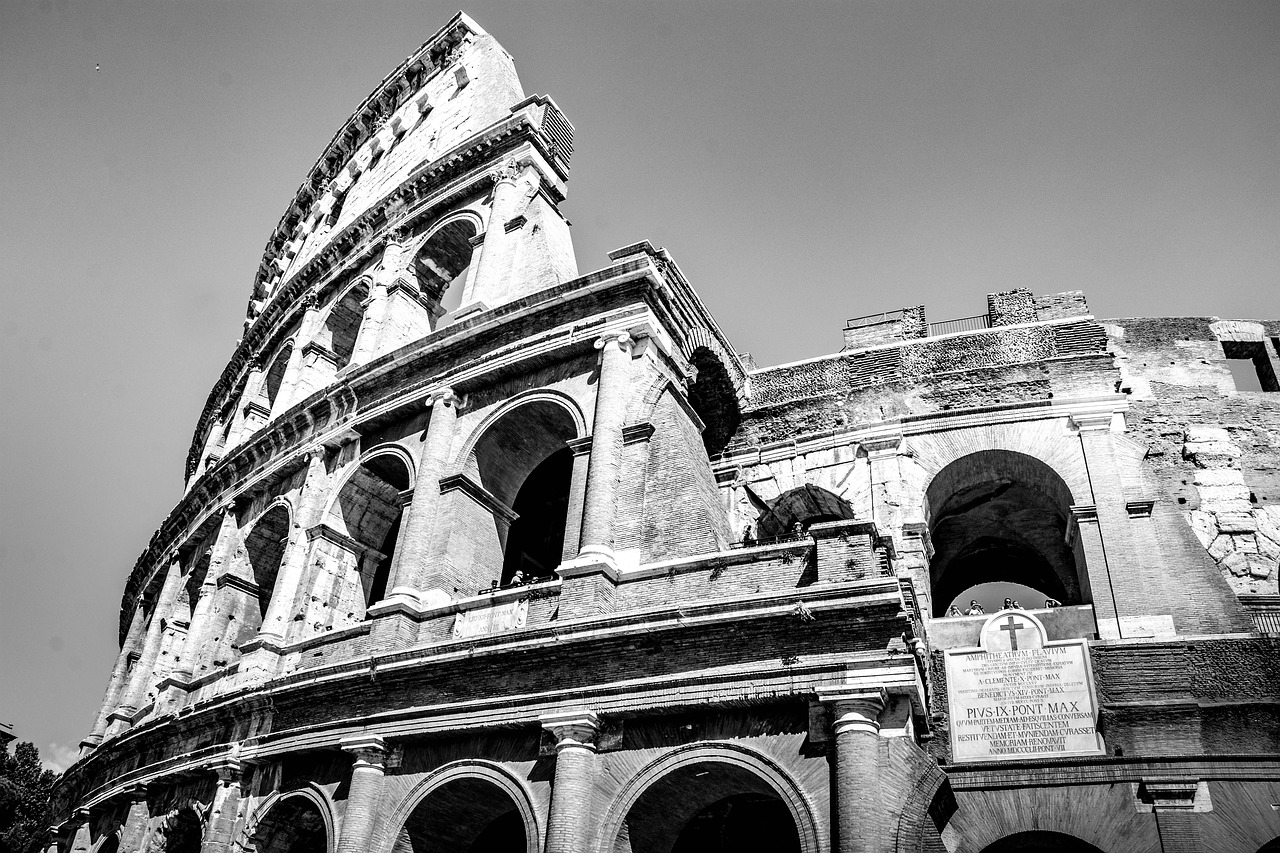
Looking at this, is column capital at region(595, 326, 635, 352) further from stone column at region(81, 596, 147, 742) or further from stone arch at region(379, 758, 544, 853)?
stone column at region(81, 596, 147, 742)

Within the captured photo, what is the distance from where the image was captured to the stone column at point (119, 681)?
19344 mm

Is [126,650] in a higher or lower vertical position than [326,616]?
higher

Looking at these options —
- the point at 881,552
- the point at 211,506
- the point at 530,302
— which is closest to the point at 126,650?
the point at 211,506

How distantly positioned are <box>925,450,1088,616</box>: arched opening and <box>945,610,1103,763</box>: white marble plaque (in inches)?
54.2

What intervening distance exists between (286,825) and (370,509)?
4924mm

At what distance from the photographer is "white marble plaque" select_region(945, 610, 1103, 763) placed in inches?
425

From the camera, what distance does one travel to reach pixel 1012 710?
11062 mm

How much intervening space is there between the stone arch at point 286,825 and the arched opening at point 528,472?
3797 mm

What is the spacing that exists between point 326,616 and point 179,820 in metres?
3.61

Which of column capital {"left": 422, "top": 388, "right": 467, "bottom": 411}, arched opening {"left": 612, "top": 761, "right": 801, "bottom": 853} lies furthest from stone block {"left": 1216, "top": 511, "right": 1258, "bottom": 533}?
column capital {"left": 422, "top": 388, "right": 467, "bottom": 411}

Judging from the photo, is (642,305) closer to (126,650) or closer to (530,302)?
(530,302)

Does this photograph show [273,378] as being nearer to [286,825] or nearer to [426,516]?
[426,516]

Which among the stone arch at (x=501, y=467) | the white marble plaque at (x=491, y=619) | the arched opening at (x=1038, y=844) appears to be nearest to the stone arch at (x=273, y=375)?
the stone arch at (x=501, y=467)

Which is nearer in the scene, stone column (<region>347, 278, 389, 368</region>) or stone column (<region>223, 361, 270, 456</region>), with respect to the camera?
stone column (<region>347, 278, 389, 368</region>)
